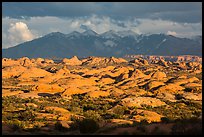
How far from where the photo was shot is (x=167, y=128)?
794 inches

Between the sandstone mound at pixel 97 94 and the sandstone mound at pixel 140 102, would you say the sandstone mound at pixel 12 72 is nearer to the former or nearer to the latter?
the sandstone mound at pixel 97 94

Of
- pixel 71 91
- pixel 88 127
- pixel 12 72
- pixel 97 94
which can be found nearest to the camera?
pixel 88 127

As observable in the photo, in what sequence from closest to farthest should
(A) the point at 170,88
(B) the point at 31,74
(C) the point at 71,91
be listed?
(C) the point at 71,91 → (A) the point at 170,88 → (B) the point at 31,74

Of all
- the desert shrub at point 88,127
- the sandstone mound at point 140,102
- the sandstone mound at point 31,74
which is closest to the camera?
the desert shrub at point 88,127

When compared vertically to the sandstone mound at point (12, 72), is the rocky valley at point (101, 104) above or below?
below

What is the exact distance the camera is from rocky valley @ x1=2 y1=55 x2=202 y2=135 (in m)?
22.2

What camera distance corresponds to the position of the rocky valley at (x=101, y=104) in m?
22.2

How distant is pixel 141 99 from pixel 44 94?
90.2ft

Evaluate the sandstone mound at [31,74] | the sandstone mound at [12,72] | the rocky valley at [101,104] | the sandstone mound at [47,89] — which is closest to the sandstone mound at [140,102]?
the rocky valley at [101,104]

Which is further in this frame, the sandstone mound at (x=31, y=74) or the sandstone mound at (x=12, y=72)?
the sandstone mound at (x=12, y=72)

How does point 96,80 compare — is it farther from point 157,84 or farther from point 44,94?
point 44,94

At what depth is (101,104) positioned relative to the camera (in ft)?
195

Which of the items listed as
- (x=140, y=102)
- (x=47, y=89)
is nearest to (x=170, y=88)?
(x=47, y=89)

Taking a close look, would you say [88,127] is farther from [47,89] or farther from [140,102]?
[47,89]
